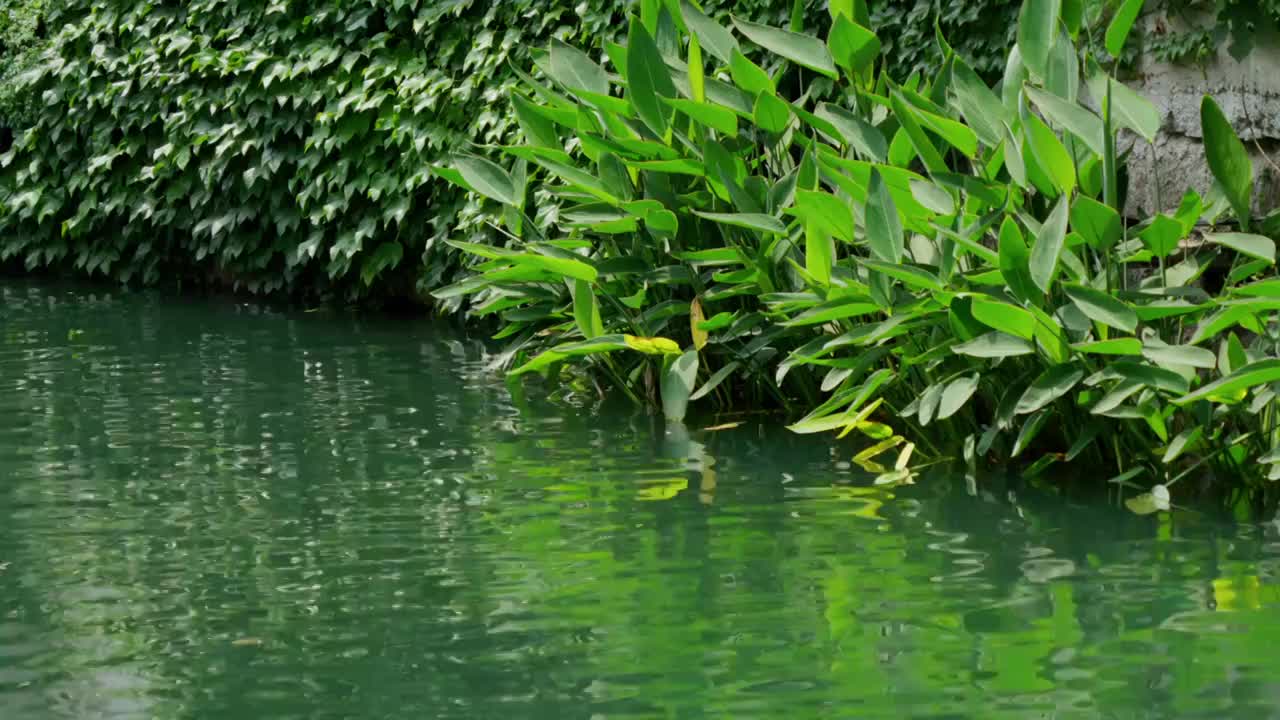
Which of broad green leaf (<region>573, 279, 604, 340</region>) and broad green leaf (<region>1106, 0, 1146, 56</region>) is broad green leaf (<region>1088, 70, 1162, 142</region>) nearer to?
broad green leaf (<region>1106, 0, 1146, 56</region>)

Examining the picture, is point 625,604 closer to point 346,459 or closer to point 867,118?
point 346,459

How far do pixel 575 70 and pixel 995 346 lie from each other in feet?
6.97

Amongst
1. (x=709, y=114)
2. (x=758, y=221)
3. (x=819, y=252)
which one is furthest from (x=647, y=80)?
(x=819, y=252)

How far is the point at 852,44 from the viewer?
18.2 feet

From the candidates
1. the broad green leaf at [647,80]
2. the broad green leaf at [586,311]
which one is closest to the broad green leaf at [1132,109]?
the broad green leaf at [647,80]

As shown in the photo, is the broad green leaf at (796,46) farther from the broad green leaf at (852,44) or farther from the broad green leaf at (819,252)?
the broad green leaf at (819,252)

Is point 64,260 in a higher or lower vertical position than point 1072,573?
higher

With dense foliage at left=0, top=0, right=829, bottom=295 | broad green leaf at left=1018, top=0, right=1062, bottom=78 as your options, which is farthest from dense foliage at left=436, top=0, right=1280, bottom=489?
dense foliage at left=0, top=0, right=829, bottom=295

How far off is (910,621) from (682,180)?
283 centimetres

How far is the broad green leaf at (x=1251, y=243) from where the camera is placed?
4.59 metres

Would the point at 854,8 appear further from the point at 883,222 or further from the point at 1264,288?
the point at 1264,288

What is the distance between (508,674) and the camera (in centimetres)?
345

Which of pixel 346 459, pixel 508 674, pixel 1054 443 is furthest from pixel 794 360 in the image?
pixel 508 674

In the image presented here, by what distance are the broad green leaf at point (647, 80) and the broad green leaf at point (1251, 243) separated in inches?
75.6
